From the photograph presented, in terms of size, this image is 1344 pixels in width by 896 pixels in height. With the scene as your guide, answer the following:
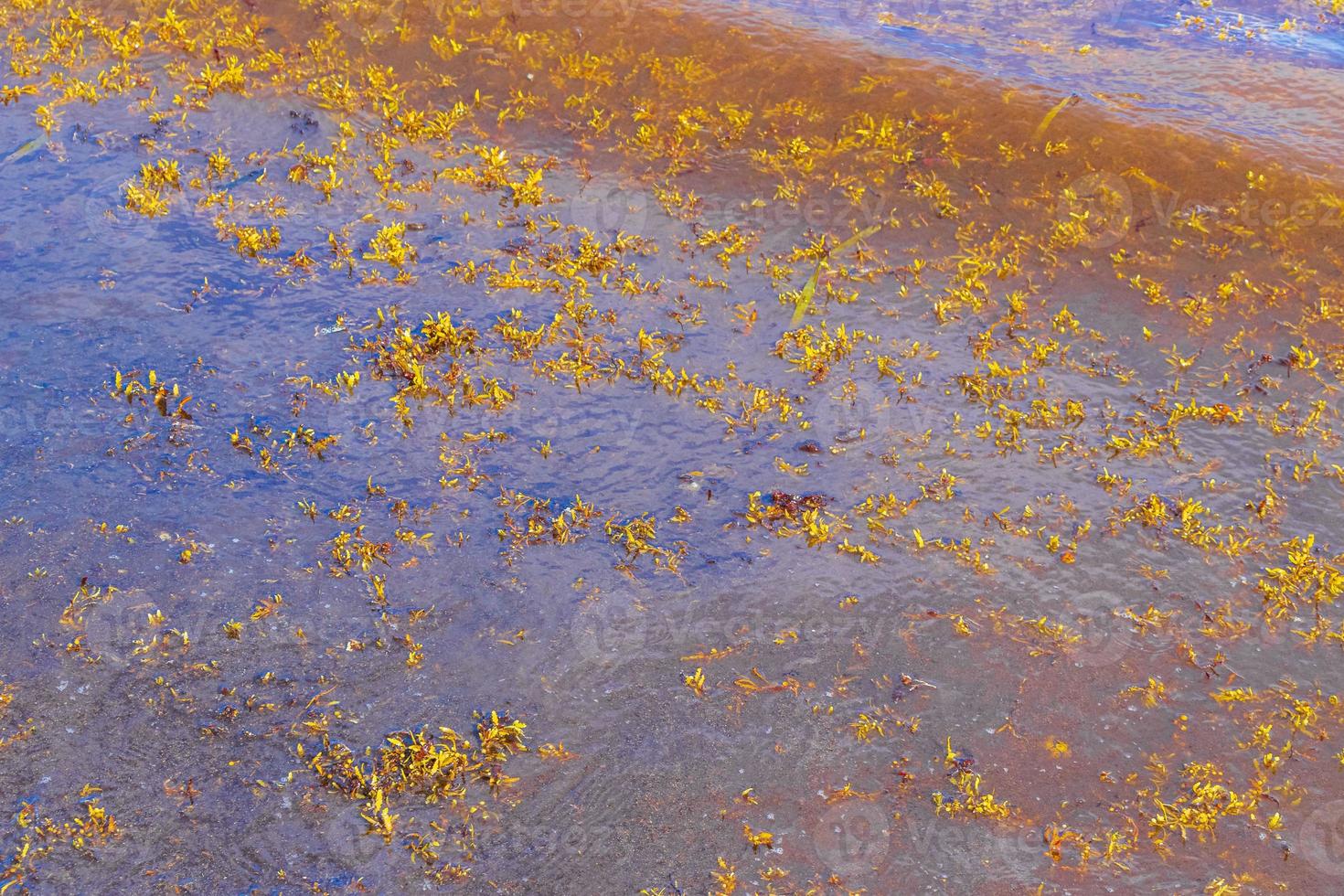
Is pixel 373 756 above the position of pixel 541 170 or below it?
below

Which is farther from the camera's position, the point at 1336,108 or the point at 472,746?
the point at 1336,108

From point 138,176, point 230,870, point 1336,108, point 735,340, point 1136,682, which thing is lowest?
point 230,870

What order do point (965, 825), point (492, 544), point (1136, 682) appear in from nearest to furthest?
1. point (965, 825)
2. point (1136, 682)
3. point (492, 544)

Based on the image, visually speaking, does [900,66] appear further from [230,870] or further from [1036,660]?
[230,870]

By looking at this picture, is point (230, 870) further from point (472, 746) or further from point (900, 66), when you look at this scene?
point (900, 66)

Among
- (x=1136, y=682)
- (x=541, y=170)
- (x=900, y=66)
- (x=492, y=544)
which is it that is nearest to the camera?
(x=1136, y=682)

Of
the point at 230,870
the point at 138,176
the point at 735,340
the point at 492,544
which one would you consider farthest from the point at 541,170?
the point at 230,870
